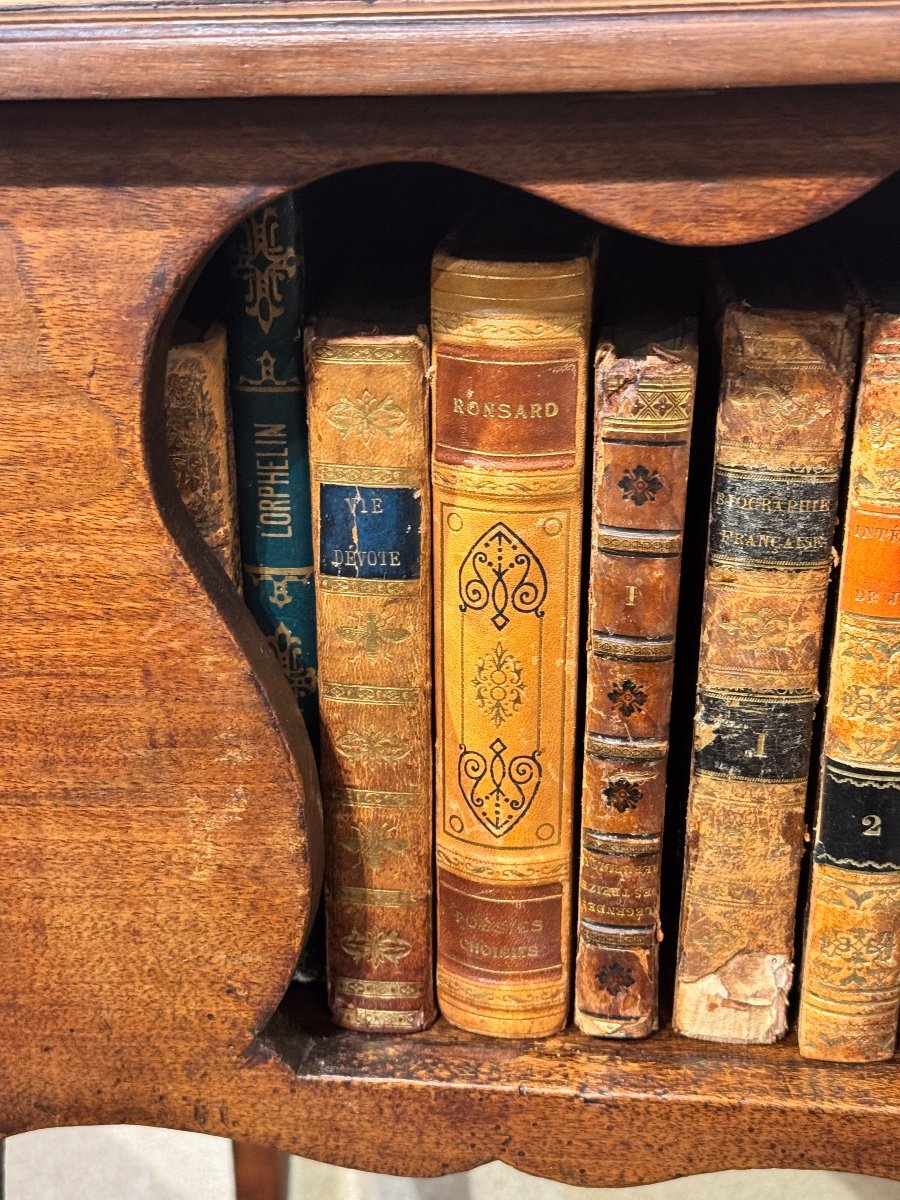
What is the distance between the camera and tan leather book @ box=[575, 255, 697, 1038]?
526 mm

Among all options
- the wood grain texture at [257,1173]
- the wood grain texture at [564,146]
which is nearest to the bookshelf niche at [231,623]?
the wood grain texture at [564,146]

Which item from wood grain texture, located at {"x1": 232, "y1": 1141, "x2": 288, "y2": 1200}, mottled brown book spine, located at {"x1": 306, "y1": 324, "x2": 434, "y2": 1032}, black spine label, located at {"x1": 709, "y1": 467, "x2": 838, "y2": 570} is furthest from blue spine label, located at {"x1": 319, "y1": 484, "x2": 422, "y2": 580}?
wood grain texture, located at {"x1": 232, "y1": 1141, "x2": 288, "y2": 1200}

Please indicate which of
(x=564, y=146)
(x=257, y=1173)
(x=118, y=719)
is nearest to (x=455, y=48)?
(x=564, y=146)

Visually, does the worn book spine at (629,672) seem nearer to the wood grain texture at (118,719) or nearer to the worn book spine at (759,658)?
the worn book spine at (759,658)

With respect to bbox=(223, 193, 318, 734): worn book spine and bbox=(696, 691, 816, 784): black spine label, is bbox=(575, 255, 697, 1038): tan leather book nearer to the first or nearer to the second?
bbox=(696, 691, 816, 784): black spine label

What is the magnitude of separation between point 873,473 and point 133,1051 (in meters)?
0.40

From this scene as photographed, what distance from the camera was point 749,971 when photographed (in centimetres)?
62

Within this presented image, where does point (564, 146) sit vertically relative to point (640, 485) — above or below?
above

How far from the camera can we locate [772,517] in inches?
21.2

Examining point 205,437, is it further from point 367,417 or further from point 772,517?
point 772,517

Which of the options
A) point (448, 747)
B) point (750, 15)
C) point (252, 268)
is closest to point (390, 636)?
point (448, 747)

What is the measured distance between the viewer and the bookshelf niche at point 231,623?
456 millimetres

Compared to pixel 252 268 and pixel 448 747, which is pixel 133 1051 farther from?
pixel 252 268

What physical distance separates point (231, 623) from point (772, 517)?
0.70 ft
